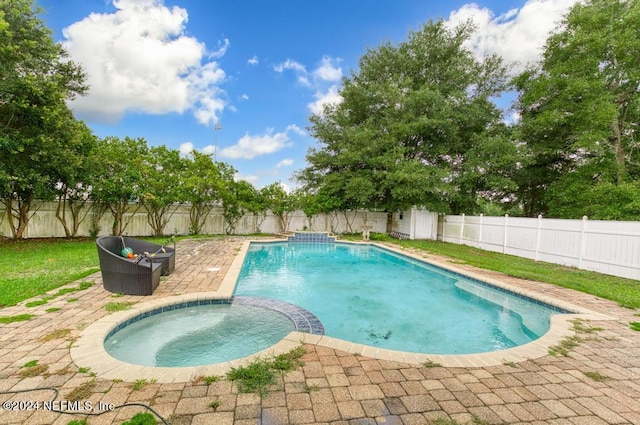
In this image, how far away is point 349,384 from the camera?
7.84 ft

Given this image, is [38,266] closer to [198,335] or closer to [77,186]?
[198,335]

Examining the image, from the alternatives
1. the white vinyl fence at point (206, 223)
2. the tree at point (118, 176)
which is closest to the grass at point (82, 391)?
the tree at point (118, 176)

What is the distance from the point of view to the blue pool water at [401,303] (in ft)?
14.1

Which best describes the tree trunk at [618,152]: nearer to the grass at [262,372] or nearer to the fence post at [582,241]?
the fence post at [582,241]

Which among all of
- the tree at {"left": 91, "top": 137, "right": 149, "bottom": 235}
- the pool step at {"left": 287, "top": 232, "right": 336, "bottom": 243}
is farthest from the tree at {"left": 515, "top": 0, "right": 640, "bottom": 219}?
the tree at {"left": 91, "top": 137, "right": 149, "bottom": 235}

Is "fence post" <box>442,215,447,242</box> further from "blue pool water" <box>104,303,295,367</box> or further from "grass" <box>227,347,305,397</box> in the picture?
"grass" <box>227,347,305,397</box>

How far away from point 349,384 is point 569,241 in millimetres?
9342

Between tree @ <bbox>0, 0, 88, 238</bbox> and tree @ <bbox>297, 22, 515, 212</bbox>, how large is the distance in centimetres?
1125

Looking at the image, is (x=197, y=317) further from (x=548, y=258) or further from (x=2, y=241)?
(x=2, y=241)

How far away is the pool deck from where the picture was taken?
6.59ft

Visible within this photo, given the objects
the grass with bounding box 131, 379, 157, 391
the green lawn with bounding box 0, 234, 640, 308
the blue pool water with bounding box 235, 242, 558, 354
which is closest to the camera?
the grass with bounding box 131, 379, 157, 391

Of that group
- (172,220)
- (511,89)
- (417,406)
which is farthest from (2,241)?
(511,89)

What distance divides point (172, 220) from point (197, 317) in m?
11.4

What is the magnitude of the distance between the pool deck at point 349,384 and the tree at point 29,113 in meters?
6.83
